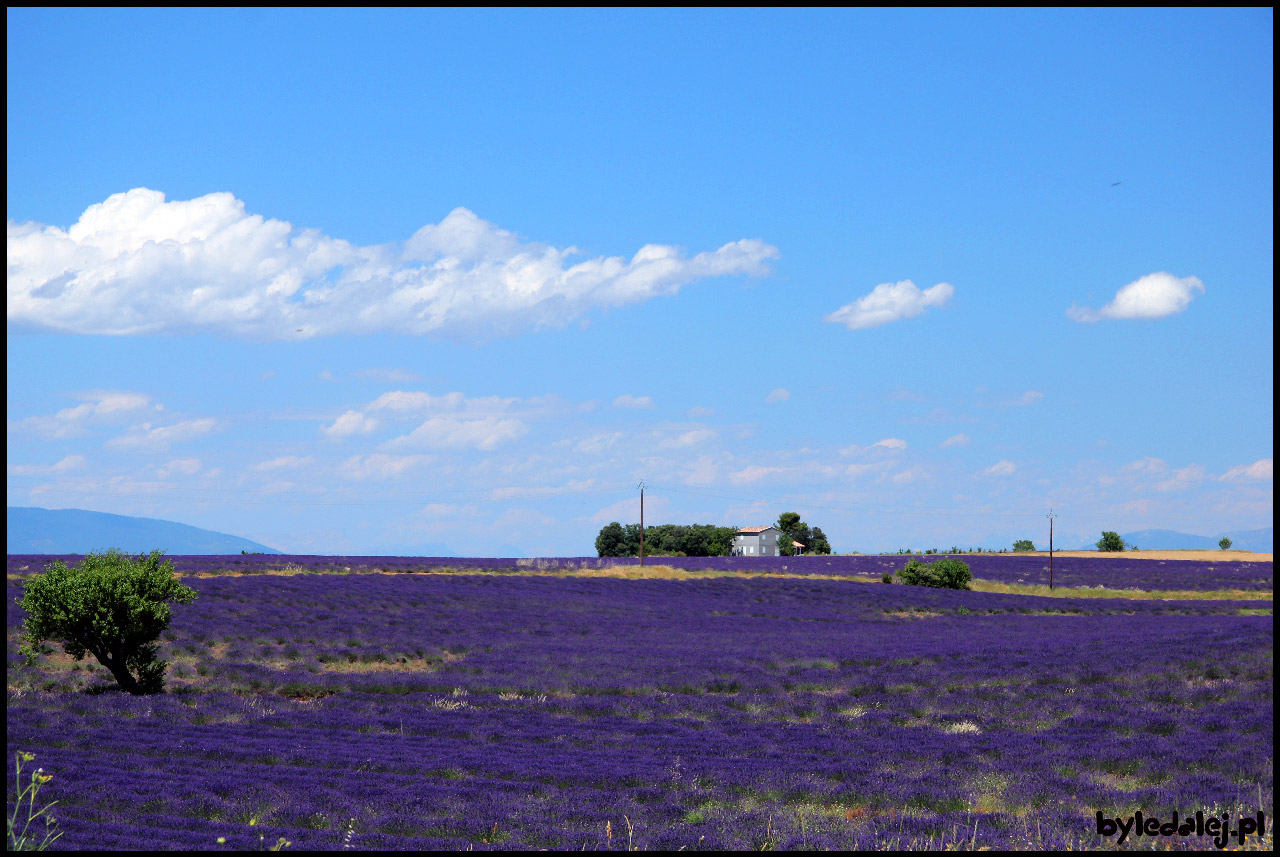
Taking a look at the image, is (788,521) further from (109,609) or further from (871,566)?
(109,609)

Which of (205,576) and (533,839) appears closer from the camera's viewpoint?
(533,839)

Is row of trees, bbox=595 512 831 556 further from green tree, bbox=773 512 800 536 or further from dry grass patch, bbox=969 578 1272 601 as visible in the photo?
dry grass patch, bbox=969 578 1272 601

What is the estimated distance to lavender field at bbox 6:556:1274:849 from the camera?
11.2 metres

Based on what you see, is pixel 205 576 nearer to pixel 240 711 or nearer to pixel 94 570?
pixel 94 570

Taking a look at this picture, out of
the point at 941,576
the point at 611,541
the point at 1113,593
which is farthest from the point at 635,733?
the point at 611,541

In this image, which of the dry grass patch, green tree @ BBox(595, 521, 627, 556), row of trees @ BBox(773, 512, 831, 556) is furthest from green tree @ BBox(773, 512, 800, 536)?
the dry grass patch

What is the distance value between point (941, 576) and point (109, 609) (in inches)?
2123

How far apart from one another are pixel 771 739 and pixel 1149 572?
6578cm

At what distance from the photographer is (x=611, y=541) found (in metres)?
110

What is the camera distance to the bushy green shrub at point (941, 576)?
63.6 metres

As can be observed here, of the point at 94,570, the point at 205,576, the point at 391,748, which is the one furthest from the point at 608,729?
the point at 205,576

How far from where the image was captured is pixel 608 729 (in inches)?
736

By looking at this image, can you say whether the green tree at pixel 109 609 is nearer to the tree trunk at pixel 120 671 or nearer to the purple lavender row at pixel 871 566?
the tree trunk at pixel 120 671

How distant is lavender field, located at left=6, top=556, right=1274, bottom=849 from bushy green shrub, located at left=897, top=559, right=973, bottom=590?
23.4 meters
